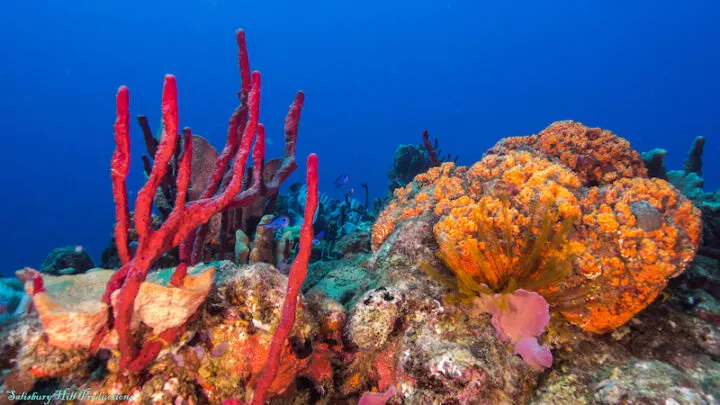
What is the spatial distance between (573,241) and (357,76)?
166m

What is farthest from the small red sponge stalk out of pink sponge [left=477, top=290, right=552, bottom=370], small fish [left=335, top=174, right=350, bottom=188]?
small fish [left=335, top=174, right=350, bottom=188]

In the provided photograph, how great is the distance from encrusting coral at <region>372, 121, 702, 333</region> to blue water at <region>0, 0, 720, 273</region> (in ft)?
290

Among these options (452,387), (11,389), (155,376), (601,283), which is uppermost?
(601,283)

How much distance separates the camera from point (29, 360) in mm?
1883

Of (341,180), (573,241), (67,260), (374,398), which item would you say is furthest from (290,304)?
(341,180)

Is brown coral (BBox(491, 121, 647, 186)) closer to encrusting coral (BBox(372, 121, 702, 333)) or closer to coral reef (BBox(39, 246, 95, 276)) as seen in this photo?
Answer: encrusting coral (BBox(372, 121, 702, 333))

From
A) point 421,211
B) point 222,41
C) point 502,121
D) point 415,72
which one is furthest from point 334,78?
point 421,211

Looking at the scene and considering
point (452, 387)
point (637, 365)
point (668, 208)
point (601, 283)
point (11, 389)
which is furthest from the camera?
point (668, 208)

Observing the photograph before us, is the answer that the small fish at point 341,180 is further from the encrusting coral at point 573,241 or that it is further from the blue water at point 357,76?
the blue water at point 357,76

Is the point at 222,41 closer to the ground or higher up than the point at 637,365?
higher up

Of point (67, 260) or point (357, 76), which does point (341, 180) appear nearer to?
point (67, 260)

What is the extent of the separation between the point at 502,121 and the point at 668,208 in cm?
14846

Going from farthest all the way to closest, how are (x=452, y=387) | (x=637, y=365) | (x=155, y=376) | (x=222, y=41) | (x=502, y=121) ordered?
(x=222, y=41)
(x=502, y=121)
(x=637, y=365)
(x=452, y=387)
(x=155, y=376)

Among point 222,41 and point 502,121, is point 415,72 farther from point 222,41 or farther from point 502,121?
point 222,41
